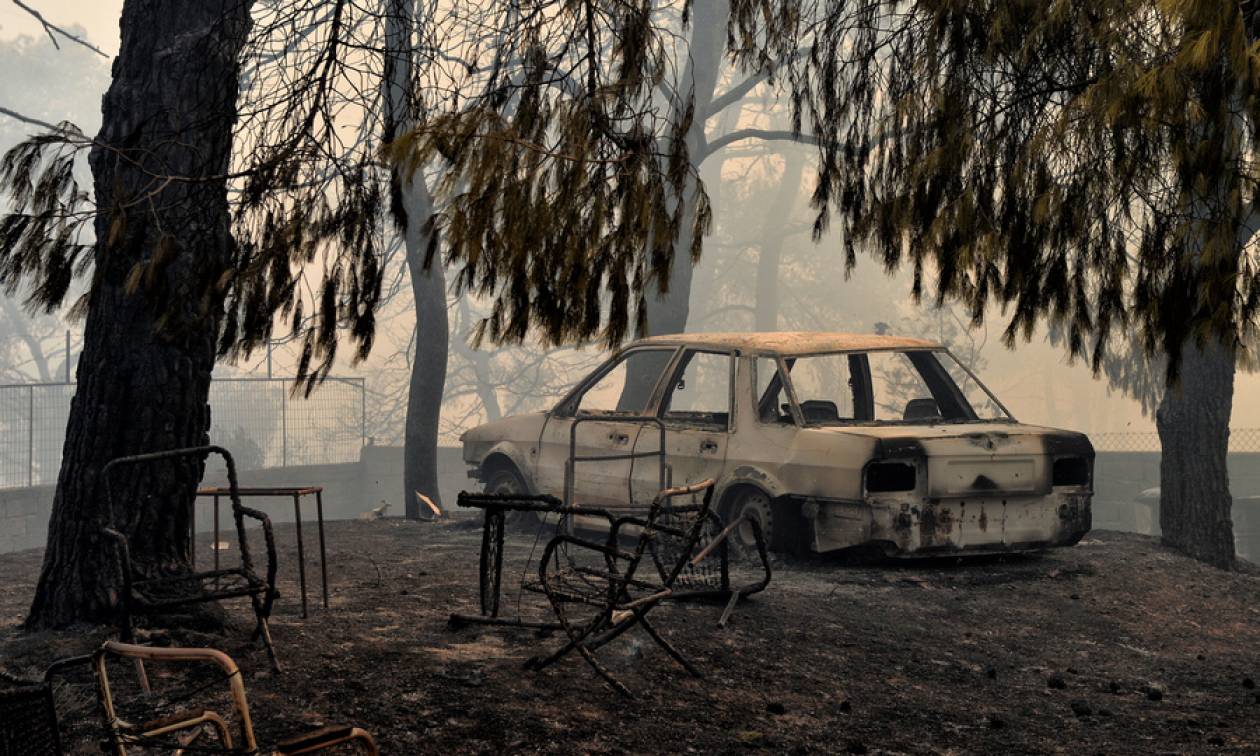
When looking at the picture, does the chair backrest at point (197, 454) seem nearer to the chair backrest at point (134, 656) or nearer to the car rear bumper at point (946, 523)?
the chair backrest at point (134, 656)

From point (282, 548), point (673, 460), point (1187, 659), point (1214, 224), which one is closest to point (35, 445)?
point (282, 548)

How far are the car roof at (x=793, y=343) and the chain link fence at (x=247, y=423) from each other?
1279 centimetres

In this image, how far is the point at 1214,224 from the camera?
5.45m

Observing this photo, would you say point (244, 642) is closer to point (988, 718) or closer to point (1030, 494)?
point (988, 718)

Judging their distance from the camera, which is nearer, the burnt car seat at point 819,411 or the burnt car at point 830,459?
the burnt car at point 830,459

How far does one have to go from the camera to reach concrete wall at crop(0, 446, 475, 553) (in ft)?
69.1

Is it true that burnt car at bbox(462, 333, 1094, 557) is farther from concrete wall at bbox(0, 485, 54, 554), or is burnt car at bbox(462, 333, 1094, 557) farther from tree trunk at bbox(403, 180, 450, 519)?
concrete wall at bbox(0, 485, 54, 554)

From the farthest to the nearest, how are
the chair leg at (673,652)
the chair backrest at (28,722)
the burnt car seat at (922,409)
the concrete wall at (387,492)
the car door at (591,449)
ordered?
1. the concrete wall at (387,492)
2. the car door at (591,449)
3. the burnt car seat at (922,409)
4. the chair leg at (673,652)
5. the chair backrest at (28,722)

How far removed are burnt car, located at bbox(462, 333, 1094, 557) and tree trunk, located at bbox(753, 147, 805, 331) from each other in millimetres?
25824

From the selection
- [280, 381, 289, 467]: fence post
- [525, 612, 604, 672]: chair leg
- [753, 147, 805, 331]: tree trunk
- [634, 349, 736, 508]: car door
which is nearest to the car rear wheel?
[634, 349, 736, 508]: car door

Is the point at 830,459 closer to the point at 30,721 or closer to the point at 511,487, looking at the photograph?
the point at 511,487

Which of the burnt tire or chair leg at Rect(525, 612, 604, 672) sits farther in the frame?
the burnt tire

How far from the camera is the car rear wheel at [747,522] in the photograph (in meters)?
9.55

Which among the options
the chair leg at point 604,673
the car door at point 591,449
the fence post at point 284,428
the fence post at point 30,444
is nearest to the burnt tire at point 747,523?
the car door at point 591,449
